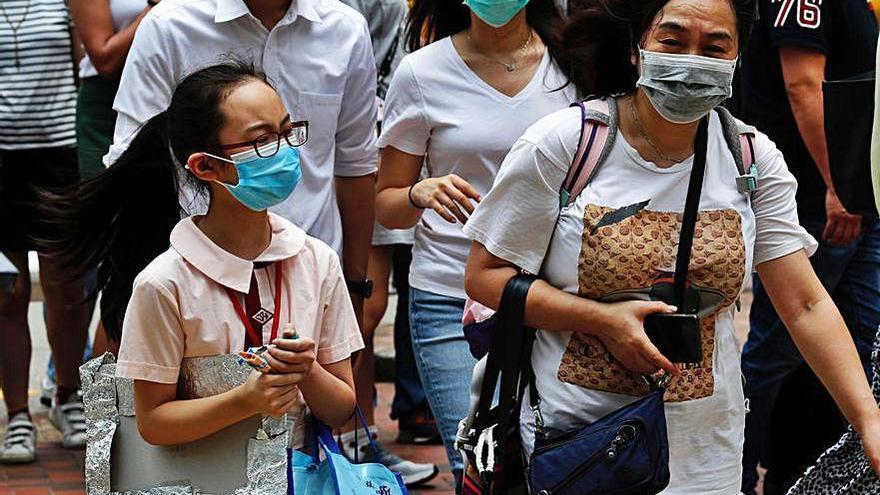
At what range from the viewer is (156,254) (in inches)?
153

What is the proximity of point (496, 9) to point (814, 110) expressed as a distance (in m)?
1.38

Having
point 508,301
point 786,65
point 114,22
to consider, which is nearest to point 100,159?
point 114,22

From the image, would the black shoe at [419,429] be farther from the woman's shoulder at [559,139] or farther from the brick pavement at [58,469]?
the woman's shoulder at [559,139]

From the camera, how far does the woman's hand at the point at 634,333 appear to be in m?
3.11

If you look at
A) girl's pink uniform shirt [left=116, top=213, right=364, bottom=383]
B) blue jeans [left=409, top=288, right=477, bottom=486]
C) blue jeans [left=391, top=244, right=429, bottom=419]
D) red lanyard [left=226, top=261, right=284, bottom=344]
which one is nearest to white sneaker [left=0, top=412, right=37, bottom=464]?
blue jeans [left=391, top=244, right=429, bottom=419]

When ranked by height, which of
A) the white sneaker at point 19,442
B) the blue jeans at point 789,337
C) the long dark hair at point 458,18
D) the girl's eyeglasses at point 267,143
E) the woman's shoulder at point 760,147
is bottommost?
the white sneaker at point 19,442

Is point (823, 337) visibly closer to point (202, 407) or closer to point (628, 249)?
point (628, 249)

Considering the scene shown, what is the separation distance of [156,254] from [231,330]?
62 centimetres

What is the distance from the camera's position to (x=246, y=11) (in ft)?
14.4

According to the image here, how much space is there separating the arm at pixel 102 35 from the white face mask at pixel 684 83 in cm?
299

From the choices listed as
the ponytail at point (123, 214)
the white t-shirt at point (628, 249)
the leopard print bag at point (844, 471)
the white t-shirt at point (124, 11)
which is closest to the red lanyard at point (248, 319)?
the white t-shirt at point (628, 249)

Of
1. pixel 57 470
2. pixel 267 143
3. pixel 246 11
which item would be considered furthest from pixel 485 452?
pixel 57 470

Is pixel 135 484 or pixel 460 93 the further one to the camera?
pixel 460 93

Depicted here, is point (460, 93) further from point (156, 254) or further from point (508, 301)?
point (508, 301)
